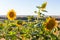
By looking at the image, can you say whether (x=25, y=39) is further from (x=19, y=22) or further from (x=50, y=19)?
(x=50, y=19)

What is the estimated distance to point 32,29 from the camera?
1949mm

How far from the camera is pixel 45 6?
1972mm

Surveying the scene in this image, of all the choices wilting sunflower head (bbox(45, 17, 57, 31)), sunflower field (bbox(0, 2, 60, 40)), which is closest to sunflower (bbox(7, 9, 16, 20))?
sunflower field (bbox(0, 2, 60, 40))

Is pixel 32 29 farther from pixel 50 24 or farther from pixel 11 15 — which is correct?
pixel 11 15

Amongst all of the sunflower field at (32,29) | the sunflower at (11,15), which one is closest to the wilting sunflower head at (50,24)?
the sunflower field at (32,29)

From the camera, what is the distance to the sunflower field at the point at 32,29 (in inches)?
71.6

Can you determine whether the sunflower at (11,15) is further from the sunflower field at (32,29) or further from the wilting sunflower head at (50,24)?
the wilting sunflower head at (50,24)

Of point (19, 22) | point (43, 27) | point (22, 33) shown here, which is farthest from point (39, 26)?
point (19, 22)

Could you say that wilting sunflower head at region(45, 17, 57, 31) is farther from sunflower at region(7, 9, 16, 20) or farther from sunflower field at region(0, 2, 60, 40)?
sunflower at region(7, 9, 16, 20)

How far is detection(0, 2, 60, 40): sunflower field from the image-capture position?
5.97ft

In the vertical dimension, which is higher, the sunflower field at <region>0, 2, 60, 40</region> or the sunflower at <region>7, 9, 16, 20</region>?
the sunflower at <region>7, 9, 16, 20</region>

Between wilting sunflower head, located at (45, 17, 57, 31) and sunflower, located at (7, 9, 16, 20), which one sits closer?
wilting sunflower head, located at (45, 17, 57, 31)

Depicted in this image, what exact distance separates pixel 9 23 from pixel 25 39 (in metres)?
0.23

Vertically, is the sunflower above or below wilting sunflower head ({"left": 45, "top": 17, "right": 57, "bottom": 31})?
above
